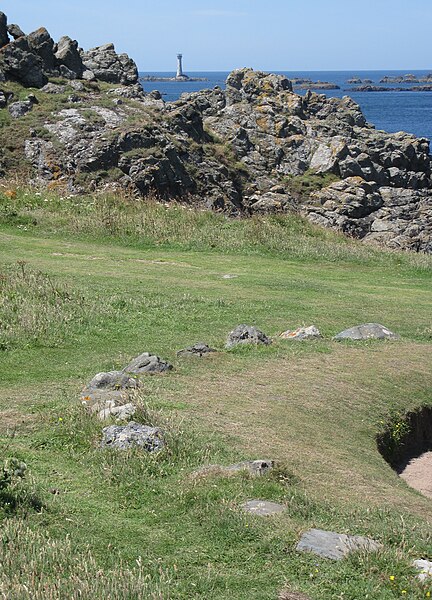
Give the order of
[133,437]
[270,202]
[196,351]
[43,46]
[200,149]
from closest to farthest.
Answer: [133,437] < [196,351] < [270,202] < [200,149] < [43,46]

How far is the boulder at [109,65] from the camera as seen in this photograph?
160ft

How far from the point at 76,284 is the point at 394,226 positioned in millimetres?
23871

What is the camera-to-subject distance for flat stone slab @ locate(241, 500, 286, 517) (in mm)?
7734

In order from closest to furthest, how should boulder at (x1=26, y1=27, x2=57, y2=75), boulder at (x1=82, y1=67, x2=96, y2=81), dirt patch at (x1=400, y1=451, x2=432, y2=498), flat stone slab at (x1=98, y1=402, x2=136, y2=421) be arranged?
flat stone slab at (x1=98, y1=402, x2=136, y2=421)
dirt patch at (x1=400, y1=451, x2=432, y2=498)
boulder at (x1=26, y1=27, x2=57, y2=75)
boulder at (x1=82, y1=67, x2=96, y2=81)

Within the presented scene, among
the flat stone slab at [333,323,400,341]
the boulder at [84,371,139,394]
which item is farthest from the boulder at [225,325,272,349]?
the boulder at [84,371,139,394]

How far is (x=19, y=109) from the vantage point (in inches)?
1479

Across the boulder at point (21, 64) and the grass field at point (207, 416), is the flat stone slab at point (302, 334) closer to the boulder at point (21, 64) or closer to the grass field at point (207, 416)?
the grass field at point (207, 416)

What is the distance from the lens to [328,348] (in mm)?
14070

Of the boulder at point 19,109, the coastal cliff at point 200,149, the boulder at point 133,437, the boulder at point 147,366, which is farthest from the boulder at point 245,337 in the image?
the boulder at point 19,109

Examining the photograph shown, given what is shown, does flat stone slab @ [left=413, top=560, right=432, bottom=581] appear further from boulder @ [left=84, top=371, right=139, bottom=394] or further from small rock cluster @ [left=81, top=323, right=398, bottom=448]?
boulder @ [left=84, top=371, right=139, bottom=394]

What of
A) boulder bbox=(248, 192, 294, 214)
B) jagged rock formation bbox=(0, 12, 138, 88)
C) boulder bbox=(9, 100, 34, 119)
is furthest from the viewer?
jagged rock formation bbox=(0, 12, 138, 88)

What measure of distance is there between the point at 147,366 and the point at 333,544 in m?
5.55

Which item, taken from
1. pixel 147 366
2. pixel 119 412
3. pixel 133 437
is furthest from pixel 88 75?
pixel 133 437

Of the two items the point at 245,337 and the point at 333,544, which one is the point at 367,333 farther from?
the point at 333,544
